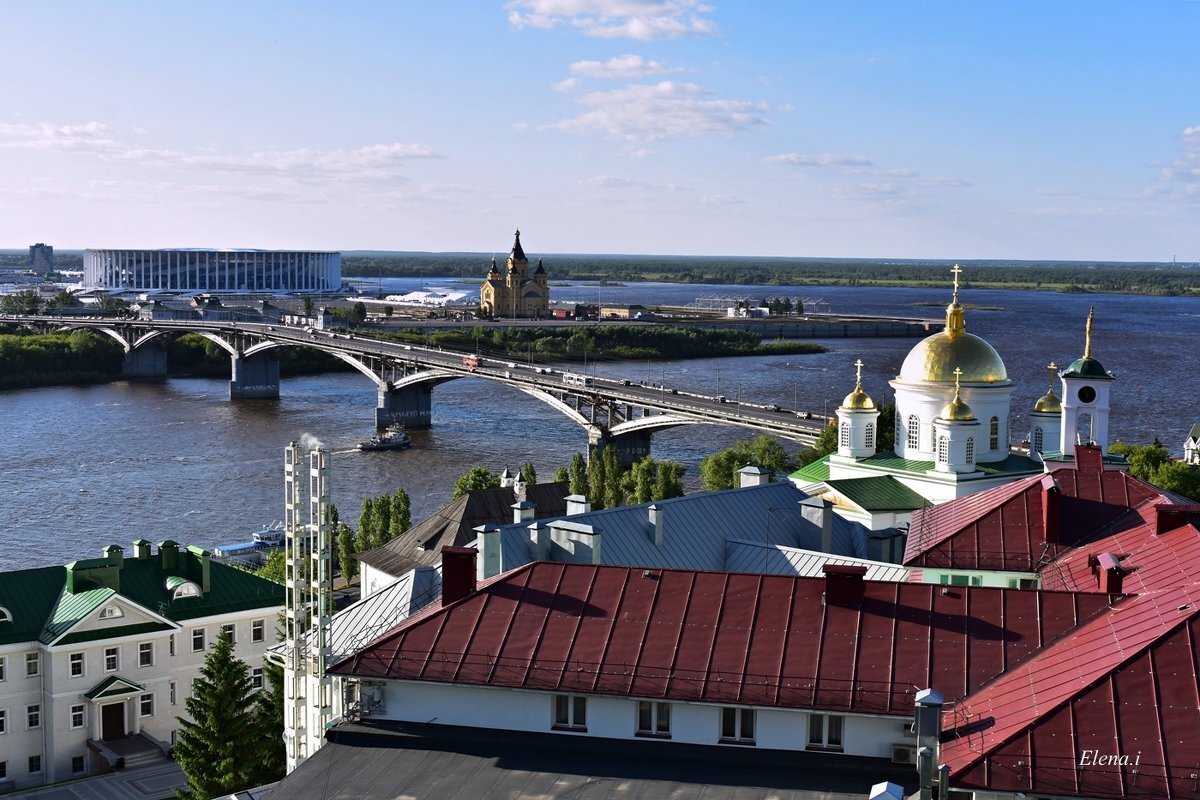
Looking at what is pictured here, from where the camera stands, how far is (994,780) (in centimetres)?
1353

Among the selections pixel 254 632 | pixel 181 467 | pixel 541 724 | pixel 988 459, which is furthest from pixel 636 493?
pixel 541 724

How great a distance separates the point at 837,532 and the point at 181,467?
36.9 metres

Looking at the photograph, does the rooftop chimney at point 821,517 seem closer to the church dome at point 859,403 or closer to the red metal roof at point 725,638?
the church dome at point 859,403

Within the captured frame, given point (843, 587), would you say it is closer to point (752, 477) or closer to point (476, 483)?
point (752, 477)

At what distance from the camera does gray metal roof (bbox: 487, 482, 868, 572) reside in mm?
21969

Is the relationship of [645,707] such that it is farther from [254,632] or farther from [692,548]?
[254,632]

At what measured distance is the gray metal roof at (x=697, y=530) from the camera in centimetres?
2197

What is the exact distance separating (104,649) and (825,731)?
14728 millimetres

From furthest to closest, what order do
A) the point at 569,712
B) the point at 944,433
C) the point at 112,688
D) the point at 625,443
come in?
the point at 625,443 < the point at 944,433 < the point at 112,688 < the point at 569,712

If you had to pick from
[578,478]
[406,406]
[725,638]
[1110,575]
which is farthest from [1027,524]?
[406,406]

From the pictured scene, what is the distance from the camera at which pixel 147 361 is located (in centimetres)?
10888

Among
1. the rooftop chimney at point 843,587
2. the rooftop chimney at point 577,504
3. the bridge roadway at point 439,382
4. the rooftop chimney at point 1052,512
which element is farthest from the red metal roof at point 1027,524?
the bridge roadway at point 439,382

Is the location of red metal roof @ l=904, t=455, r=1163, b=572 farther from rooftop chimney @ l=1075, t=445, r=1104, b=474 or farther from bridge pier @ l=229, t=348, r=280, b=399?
bridge pier @ l=229, t=348, r=280, b=399

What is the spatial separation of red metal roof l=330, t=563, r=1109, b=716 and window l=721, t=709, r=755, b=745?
0.84ft
